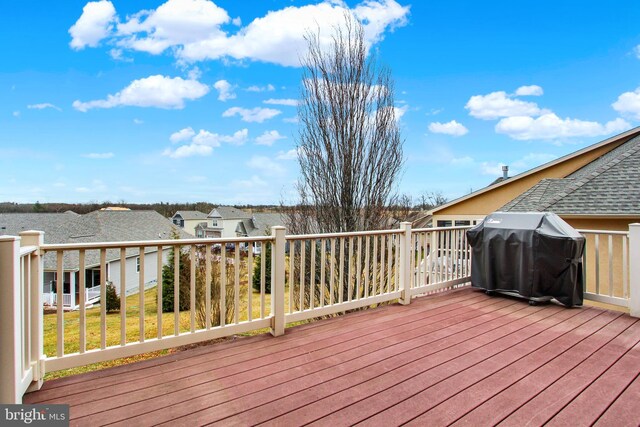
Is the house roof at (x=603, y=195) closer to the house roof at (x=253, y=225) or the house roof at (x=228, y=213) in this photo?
the house roof at (x=253, y=225)

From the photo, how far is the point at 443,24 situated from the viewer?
29.6 feet

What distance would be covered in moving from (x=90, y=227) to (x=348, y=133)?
15.7m

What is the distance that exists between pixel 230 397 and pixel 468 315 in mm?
2578

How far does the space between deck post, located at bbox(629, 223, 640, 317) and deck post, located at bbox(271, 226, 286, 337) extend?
354 centimetres

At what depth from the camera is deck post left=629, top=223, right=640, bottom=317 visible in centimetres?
355

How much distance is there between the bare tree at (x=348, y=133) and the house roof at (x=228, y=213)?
2536 cm

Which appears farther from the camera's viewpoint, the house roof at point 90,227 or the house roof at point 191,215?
the house roof at point 191,215

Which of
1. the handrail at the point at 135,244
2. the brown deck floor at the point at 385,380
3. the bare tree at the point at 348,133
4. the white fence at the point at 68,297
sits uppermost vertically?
the bare tree at the point at 348,133

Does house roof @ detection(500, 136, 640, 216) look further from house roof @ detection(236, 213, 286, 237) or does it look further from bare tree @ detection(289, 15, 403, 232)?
house roof @ detection(236, 213, 286, 237)

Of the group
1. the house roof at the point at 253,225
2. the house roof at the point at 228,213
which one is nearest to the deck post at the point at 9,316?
the house roof at the point at 253,225

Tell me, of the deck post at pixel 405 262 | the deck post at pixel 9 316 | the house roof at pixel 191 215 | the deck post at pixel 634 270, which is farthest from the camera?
the house roof at pixel 191 215

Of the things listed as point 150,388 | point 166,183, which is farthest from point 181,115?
point 150,388

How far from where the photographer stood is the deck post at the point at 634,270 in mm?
3554

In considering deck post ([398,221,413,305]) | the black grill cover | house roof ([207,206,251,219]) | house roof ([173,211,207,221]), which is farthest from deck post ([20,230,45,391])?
house roof ([173,211,207,221])
